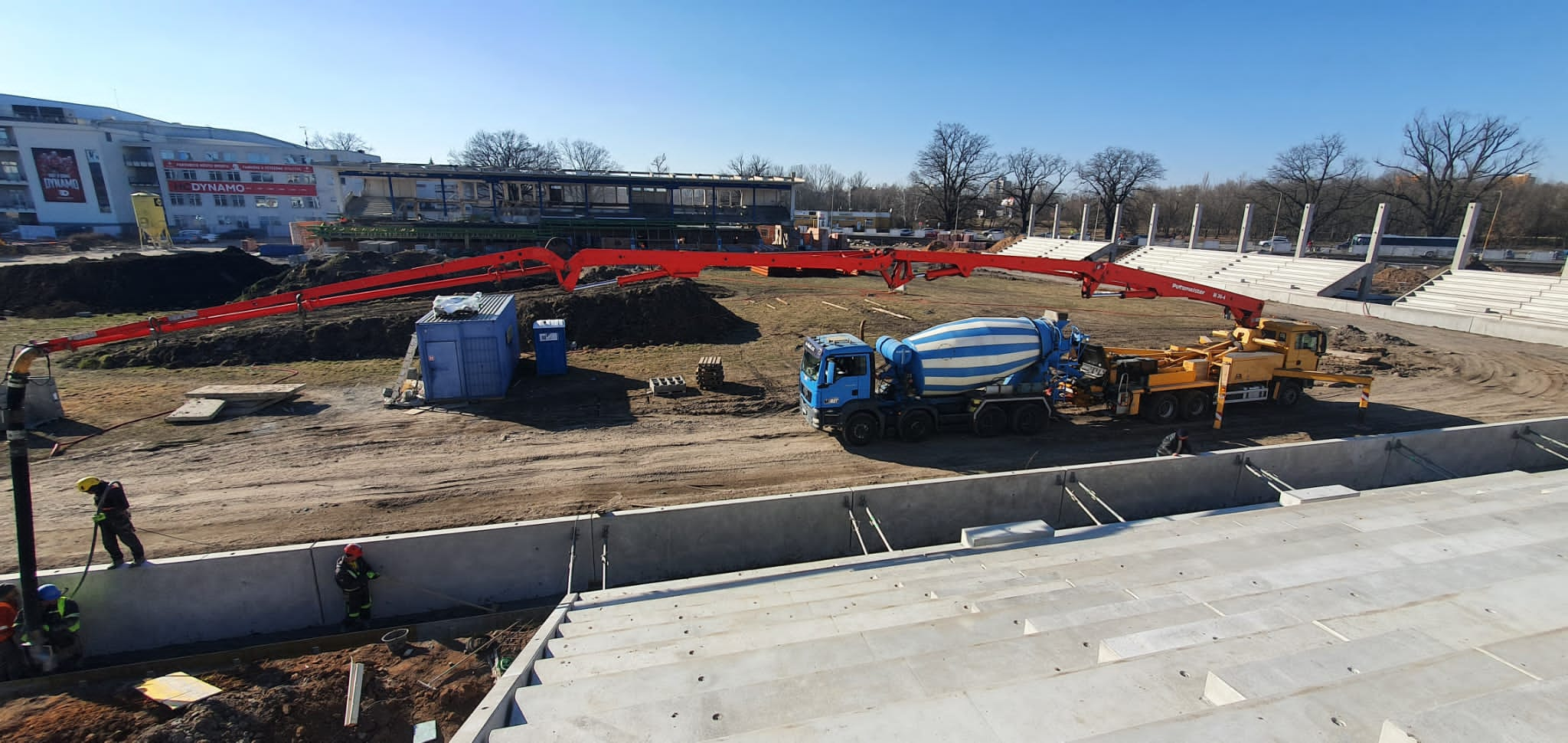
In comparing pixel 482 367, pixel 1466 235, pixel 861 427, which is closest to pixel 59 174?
pixel 482 367

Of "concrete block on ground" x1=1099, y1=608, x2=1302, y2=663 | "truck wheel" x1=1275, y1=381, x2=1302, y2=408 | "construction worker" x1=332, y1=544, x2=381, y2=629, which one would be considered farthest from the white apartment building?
"concrete block on ground" x1=1099, y1=608, x2=1302, y2=663

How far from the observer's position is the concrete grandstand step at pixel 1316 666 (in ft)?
13.6

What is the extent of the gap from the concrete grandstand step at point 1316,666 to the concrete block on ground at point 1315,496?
4.39 meters

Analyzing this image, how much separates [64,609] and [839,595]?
8.33 meters

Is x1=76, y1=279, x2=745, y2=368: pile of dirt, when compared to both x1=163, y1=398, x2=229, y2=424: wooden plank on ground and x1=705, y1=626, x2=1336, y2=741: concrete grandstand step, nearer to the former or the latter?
x1=163, y1=398, x2=229, y2=424: wooden plank on ground

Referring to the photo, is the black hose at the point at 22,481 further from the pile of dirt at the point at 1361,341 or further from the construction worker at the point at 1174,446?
the pile of dirt at the point at 1361,341

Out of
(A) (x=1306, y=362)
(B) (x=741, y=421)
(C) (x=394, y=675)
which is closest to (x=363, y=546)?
(C) (x=394, y=675)

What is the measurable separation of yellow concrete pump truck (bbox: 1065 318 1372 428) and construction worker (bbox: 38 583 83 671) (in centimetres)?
1658

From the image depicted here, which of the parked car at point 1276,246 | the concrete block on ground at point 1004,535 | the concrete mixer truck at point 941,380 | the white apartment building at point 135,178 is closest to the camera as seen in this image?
the concrete block on ground at point 1004,535

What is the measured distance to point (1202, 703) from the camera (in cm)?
415

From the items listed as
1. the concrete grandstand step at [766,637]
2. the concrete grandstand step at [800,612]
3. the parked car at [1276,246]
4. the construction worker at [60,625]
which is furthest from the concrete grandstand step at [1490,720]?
the parked car at [1276,246]

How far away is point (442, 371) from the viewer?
1559cm

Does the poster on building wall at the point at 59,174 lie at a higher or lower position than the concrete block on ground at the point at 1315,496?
higher

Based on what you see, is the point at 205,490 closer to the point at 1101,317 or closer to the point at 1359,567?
the point at 1359,567
